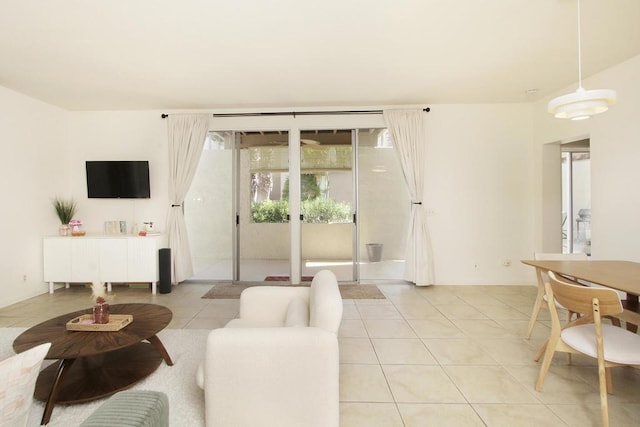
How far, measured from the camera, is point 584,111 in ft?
6.81

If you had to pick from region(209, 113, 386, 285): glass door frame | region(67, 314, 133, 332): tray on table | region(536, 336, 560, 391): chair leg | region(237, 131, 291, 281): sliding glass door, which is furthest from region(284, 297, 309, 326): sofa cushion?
region(237, 131, 291, 281): sliding glass door

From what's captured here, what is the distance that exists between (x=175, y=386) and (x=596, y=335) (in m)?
2.80

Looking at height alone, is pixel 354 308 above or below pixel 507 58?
below

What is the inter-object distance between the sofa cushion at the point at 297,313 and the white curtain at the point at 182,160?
3143 millimetres

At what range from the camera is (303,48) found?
123 inches

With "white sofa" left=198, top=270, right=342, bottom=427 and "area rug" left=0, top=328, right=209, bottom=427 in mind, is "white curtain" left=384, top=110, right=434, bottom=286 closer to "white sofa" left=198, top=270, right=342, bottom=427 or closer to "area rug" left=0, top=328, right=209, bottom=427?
"area rug" left=0, top=328, right=209, bottom=427

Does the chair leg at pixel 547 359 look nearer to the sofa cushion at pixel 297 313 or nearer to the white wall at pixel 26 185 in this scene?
the sofa cushion at pixel 297 313

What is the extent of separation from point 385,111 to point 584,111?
3032 millimetres

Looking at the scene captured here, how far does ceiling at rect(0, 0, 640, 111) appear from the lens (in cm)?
252

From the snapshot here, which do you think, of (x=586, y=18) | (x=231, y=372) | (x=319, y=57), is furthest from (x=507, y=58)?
(x=231, y=372)

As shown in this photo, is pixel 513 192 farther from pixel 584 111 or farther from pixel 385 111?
pixel 584 111

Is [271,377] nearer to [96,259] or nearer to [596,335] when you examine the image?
[596,335]

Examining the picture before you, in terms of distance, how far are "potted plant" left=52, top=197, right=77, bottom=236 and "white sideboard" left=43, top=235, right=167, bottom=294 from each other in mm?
195

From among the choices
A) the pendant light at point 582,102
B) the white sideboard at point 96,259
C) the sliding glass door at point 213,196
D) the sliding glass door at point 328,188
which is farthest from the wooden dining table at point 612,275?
the white sideboard at point 96,259
